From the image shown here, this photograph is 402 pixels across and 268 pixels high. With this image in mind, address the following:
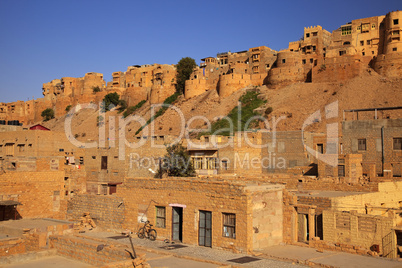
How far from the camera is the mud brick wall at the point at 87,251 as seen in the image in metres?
9.98

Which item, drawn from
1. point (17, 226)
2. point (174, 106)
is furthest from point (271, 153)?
point (174, 106)

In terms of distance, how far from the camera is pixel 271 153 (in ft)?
98.0

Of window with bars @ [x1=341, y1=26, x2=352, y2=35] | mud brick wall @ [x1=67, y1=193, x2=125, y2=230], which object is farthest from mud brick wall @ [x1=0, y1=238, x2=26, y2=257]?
window with bars @ [x1=341, y1=26, x2=352, y2=35]

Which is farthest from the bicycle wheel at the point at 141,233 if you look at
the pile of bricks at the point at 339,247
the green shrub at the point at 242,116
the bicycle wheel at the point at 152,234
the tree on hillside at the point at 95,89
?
the tree on hillside at the point at 95,89

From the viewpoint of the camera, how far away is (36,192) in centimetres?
1811

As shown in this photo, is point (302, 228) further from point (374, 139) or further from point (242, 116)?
point (242, 116)

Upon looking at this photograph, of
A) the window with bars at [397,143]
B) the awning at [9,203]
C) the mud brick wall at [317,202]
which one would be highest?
the window with bars at [397,143]

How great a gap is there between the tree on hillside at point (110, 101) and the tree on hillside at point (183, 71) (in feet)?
39.3

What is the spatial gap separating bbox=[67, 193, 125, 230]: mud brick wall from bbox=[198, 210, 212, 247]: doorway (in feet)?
10.1

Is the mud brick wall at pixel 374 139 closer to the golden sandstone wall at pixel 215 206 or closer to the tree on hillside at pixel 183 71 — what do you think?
the golden sandstone wall at pixel 215 206

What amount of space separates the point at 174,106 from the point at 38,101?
1266 inches

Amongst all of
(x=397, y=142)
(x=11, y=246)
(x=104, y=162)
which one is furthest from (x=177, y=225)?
(x=104, y=162)

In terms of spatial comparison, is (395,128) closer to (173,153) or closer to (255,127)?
(173,153)

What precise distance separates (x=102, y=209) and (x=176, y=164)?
A: 426 inches
